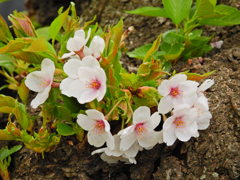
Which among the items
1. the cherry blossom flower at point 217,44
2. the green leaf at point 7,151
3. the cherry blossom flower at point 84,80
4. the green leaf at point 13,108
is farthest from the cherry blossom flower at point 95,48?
the cherry blossom flower at point 217,44

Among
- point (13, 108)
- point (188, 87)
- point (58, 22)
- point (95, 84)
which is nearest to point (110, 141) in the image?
point (95, 84)

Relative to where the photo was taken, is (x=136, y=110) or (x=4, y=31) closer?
(x=136, y=110)

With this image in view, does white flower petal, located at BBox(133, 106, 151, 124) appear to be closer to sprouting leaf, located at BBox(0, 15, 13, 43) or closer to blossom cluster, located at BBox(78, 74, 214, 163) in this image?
Result: blossom cluster, located at BBox(78, 74, 214, 163)

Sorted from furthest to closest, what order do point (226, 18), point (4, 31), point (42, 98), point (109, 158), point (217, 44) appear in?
1. point (217, 44)
2. point (226, 18)
3. point (4, 31)
4. point (109, 158)
5. point (42, 98)

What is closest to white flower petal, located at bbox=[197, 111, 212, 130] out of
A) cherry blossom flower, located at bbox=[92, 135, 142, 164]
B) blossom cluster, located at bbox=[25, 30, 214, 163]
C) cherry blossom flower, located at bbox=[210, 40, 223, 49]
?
blossom cluster, located at bbox=[25, 30, 214, 163]

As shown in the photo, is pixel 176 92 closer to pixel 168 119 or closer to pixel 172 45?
pixel 168 119
